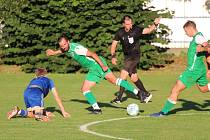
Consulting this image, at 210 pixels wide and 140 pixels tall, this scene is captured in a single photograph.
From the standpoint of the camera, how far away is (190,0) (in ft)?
119

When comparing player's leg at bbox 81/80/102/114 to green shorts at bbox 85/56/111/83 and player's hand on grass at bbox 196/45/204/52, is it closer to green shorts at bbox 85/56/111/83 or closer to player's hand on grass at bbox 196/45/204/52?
green shorts at bbox 85/56/111/83

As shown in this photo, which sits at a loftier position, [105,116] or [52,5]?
[52,5]

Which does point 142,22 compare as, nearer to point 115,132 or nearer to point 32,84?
point 32,84

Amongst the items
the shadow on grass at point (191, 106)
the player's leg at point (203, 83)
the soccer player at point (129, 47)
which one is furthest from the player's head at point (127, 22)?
the player's leg at point (203, 83)

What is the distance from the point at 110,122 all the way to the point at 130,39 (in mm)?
4423

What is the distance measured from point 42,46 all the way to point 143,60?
3.68 metres

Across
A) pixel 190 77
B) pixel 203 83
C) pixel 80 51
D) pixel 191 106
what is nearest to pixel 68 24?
pixel 191 106

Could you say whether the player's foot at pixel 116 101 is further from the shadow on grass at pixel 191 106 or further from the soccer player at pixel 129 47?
the shadow on grass at pixel 191 106

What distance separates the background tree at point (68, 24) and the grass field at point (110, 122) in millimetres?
5147

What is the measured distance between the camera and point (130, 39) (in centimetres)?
1812

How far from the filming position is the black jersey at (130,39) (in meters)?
18.0

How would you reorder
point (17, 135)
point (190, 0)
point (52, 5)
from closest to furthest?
point (17, 135), point (52, 5), point (190, 0)

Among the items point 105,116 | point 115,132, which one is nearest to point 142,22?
point 105,116

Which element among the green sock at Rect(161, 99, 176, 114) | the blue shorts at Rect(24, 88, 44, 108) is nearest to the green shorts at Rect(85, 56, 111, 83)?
the blue shorts at Rect(24, 88, 44, 108)
